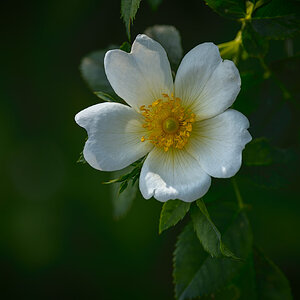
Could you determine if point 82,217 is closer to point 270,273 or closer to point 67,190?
point 67,190

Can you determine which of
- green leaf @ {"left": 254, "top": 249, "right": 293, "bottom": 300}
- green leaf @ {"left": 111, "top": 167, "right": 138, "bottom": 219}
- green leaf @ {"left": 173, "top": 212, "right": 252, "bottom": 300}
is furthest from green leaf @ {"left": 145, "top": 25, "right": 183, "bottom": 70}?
green leaf @ {"left": 254, "top": 249, "right": 293, "bottom": 300}

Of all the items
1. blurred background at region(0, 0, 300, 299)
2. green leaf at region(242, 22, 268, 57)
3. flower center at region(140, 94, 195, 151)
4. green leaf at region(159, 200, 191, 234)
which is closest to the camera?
green leaf at region(159, 200, 191, 234)

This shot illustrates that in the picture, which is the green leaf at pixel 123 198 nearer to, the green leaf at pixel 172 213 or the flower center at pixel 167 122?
the flower center at pixel 167 122

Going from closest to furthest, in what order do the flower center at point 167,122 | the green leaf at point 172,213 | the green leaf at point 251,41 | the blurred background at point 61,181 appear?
the green leaf at point 172,213
the green leaf at point 251,41
the flower center at point 167,122
the blurred background at point 61,181

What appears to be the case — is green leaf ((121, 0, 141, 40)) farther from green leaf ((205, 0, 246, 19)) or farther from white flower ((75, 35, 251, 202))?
green leaf ((205, 0, 246, 19))

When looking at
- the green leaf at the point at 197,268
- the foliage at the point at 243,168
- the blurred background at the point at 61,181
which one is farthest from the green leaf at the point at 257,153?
the blurred background at the point at 61,181

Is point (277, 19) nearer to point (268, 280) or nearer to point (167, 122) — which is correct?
point (167, 122)

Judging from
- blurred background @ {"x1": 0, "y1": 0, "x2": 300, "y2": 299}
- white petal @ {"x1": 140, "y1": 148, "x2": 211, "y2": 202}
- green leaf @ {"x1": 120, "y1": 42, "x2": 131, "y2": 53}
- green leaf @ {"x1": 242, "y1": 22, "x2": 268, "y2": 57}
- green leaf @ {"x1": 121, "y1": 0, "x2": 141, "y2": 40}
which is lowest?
blurred background @ {"x1": 0, "y1": 0, "x2": 300, "y2": 299}
